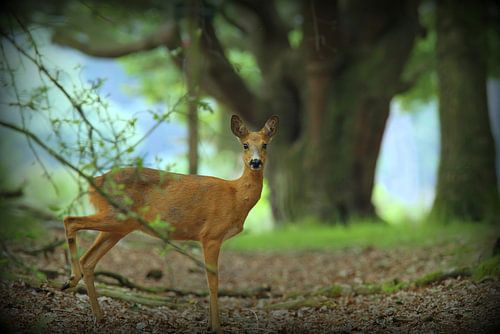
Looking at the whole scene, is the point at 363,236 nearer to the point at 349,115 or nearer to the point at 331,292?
the point at 349,115

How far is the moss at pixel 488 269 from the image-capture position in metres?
5.62

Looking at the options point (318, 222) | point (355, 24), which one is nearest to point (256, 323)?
point (318, 222)

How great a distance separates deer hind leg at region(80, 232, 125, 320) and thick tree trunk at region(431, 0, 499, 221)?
6832mm

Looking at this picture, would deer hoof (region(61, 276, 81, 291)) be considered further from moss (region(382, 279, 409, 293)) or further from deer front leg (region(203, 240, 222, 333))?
moss (region(382, 279, 409, 293))

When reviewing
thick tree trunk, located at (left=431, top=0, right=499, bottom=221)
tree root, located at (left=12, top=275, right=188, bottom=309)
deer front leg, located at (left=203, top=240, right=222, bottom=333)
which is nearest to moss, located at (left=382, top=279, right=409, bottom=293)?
tree root, located at (left=12, top=275, right=188, bottom=309)

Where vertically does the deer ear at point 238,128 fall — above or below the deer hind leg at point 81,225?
above

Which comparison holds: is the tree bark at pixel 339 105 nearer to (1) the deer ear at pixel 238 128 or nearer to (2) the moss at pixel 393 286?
(2) the moss at pixel 393 286

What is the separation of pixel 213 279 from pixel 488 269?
2568mm

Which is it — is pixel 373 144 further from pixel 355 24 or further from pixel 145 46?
pixel 145 46

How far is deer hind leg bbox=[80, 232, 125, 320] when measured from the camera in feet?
15.4

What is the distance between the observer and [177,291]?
641 centimetres

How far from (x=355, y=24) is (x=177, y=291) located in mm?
8600

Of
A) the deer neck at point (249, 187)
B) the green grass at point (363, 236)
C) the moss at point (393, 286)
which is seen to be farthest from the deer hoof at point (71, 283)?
the green grass at point (363, 236)

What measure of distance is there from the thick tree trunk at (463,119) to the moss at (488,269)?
433cm
